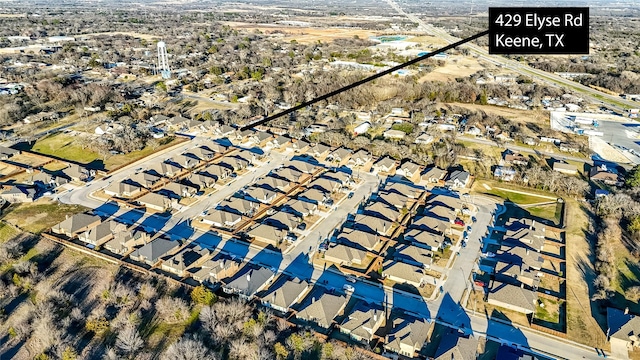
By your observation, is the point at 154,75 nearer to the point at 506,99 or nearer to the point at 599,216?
the point at 506,99

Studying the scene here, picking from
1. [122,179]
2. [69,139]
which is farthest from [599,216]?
[69,139]

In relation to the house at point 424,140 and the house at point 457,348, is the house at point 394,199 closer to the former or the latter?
the house at point 457,348

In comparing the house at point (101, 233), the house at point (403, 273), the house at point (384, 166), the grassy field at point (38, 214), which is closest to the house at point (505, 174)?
the house at point (384, 166)

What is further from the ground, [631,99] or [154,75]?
[154,75]

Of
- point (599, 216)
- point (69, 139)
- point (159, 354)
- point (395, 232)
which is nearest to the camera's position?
point (159, 354)

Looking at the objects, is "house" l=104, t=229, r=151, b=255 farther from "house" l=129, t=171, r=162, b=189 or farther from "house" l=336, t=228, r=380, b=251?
"house" l=336, t=228, r=380, b=251

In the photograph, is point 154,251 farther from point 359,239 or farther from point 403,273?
point 403,273

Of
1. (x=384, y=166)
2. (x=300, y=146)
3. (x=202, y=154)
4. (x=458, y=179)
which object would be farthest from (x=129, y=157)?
(x=458, y=179)
